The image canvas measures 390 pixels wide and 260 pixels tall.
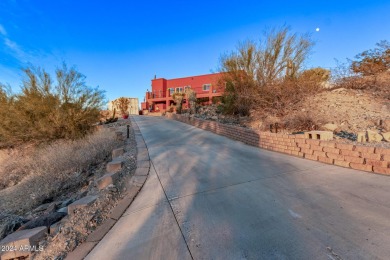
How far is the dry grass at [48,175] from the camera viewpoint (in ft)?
16.2

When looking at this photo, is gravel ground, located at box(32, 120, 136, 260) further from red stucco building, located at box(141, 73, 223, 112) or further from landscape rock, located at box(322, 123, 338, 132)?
red stucco building, located at box(141, 73, 223, 112)

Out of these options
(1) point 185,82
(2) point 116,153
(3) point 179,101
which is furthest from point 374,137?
(1) point 185,82

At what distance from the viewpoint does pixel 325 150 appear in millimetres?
4684

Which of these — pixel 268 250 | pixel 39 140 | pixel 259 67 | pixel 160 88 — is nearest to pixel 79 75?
pixel 39 140

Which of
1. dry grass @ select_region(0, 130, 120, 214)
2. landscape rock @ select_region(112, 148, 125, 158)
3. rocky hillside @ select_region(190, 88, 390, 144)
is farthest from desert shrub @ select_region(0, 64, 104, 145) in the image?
rocky hillside @ select_region(190, 88, 390, 144)

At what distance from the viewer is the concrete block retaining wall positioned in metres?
3.80

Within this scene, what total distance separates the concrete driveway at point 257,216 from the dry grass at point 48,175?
3079mm

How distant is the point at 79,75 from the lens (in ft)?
32.2

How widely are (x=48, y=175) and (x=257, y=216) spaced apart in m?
6.18

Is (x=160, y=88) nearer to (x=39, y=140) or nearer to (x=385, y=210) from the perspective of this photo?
(x=39, y=140)

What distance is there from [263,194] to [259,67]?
9.04m

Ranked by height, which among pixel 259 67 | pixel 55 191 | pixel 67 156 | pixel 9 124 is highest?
pixel 259 67

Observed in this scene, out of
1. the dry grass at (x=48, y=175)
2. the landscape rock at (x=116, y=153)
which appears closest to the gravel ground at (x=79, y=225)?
the landscape rock at (x=116, y=153)

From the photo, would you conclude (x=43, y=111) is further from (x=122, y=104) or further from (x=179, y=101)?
(x=122, y=104)
